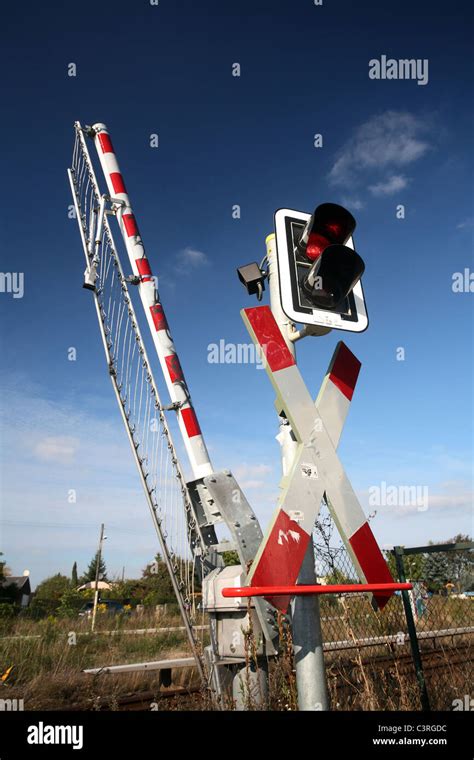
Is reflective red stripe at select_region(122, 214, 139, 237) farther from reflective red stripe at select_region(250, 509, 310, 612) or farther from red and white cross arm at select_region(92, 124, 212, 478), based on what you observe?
reflective red stripe at select_region(250, 509, 310, 612)

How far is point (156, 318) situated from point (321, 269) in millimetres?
4846

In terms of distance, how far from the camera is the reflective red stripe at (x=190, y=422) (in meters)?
6.03

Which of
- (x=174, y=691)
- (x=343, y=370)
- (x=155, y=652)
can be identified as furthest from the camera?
(x=155, y=652)

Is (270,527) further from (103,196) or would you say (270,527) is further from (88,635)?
(88,635)

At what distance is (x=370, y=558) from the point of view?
78.5 inches

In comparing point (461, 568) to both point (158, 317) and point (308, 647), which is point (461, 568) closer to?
point (308, 647)

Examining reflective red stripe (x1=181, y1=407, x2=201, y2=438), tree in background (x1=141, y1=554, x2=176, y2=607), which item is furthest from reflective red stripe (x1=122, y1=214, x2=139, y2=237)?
tree in background (x1=141, y1=554, x2=176, y2=607)

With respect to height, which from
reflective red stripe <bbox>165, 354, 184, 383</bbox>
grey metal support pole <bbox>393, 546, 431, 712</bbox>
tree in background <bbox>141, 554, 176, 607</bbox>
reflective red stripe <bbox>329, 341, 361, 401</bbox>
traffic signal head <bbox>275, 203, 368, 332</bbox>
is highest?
reflective red stripe <bbox>165, 354, 184, 383</bbox>

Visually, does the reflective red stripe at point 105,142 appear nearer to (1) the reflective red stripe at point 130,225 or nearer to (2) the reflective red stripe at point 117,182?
(2) the reflective red stripe at point 117,182

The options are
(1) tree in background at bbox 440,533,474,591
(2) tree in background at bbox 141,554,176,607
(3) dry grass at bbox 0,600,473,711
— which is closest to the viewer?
(3) dry grass at bbox 0,600,473,711

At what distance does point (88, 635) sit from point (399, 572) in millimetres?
9109

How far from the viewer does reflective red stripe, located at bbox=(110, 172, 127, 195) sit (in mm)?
8107
